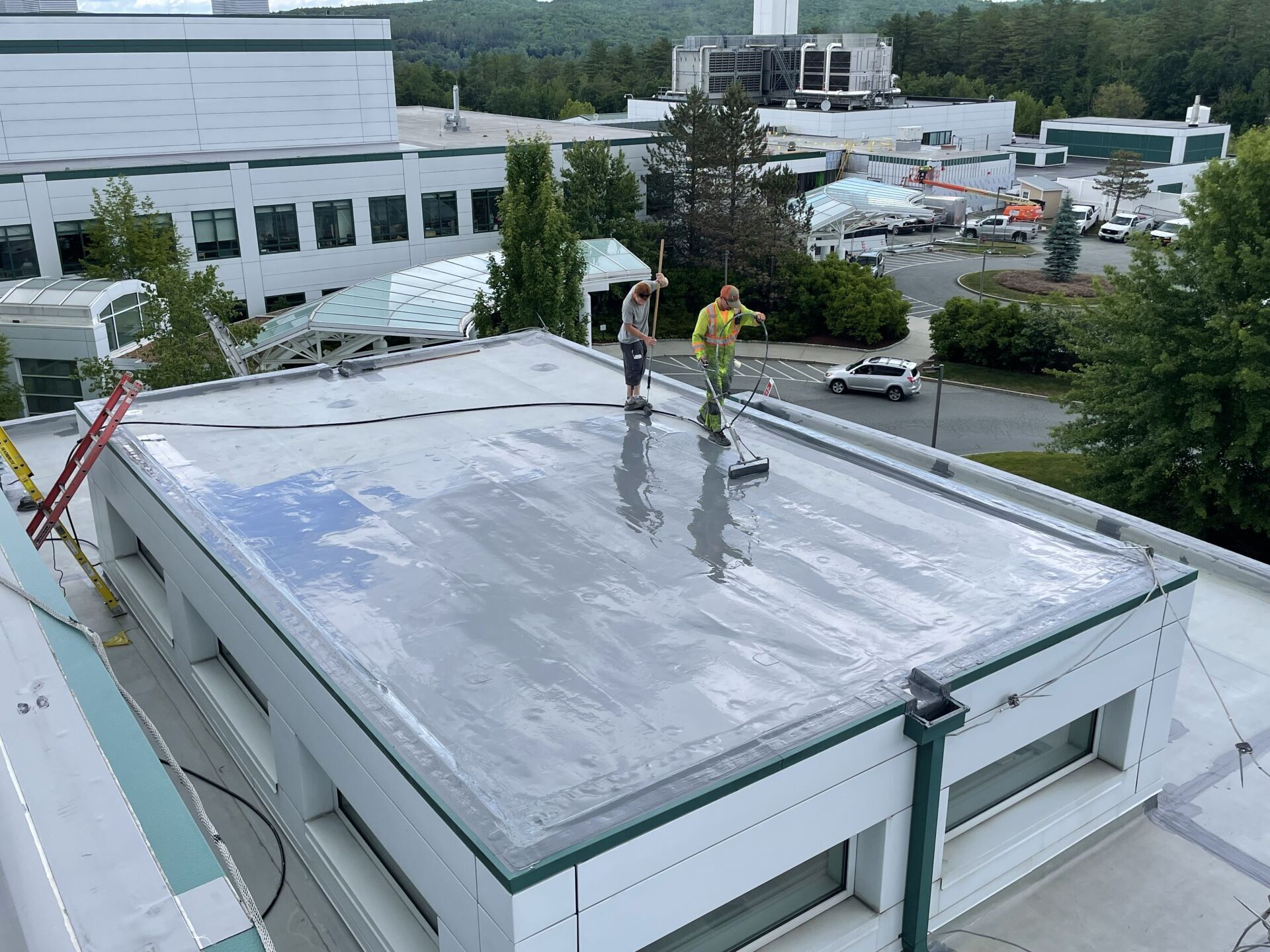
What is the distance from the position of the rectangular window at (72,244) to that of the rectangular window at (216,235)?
4.10m

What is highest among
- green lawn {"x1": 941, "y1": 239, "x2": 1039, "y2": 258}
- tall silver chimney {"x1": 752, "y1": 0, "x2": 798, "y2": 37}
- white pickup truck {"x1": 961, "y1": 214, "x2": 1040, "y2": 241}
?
tall silver chimney {"x1": 752, "y1": 0, "x2": 798, "y2": 37}

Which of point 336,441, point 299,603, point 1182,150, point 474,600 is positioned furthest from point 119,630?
point 1182,150

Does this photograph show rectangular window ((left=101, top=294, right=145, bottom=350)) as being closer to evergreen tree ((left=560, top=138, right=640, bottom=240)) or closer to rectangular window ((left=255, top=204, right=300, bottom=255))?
rectangular window ((left=255, top=204, right=300, bottom=255))

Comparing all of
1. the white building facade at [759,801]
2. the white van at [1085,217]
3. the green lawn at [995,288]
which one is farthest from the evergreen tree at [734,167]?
the white building facade at [759,801]

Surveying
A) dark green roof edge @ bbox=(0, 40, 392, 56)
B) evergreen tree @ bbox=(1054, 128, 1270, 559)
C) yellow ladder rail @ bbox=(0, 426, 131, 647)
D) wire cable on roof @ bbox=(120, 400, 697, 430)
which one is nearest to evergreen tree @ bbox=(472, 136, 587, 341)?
evergreen tree @ bbox=(1054, 128, 1270, 559)

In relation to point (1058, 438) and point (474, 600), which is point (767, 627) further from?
point (1058, 438)

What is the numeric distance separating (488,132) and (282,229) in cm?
2074

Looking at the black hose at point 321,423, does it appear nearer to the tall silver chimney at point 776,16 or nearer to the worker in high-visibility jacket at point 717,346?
the worker in high-visibility jacket at point 717,346

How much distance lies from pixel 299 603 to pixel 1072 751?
7569 millimetres

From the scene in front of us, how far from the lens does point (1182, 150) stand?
Result: 314 ft

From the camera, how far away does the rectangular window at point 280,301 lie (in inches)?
1836

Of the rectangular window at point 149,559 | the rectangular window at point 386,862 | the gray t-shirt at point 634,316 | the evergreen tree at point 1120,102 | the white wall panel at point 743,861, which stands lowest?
the rectangular window at point 386,862

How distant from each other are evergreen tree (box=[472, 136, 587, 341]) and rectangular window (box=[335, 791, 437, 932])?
2271 cm

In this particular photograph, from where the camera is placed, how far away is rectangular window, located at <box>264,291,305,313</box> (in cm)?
4662
